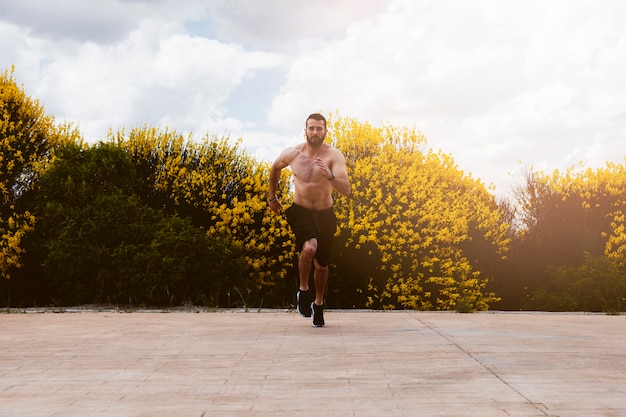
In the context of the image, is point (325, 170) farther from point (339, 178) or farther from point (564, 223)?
point (564, 223)

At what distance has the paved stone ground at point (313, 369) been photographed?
3.01 metres

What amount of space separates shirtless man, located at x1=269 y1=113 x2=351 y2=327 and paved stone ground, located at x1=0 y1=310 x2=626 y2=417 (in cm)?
51

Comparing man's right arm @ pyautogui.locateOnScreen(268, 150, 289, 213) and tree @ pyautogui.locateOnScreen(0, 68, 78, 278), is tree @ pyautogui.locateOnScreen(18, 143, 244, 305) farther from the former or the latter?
man's right arm @ pyautogui.locateOnScreen(268, 150, 289, 213)

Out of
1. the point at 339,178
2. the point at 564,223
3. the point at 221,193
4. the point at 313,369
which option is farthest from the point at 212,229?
the point at 564,223

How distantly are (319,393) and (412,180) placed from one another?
10743mm

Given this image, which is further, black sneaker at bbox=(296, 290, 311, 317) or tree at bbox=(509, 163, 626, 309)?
tree at bbox=(509, 163, 626, 309)

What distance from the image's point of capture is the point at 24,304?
42.1ft

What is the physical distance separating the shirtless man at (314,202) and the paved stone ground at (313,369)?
51 centimetres

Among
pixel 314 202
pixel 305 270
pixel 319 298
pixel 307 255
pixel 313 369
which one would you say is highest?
pixel 314 202

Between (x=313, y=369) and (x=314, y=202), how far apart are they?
2.71 metres

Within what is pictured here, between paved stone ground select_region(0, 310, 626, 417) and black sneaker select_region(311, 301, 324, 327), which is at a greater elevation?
black sneaker select_region(311, 301, 324, 327)

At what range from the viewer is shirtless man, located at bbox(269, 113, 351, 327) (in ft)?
20.7

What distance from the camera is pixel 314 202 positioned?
646cm

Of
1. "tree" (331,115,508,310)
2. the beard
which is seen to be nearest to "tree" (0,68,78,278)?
"tree" (331,115,508,310)
